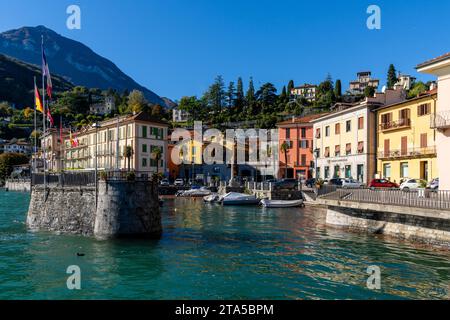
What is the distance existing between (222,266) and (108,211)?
369 inches

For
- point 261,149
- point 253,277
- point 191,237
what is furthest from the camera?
point 261,149

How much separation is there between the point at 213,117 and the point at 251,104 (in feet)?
46.5

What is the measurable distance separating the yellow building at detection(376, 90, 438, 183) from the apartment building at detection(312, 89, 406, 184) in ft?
4.23

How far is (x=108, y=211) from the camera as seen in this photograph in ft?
84.4

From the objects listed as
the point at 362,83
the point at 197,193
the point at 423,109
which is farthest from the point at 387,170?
the point at 362,83

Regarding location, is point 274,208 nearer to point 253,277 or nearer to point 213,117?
point 253,277

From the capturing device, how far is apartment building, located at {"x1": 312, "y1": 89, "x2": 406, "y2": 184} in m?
57.5

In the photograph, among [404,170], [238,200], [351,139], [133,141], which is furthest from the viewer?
[133,141]

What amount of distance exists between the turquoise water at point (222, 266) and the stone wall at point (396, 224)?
1.12 metres

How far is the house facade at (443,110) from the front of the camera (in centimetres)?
2734

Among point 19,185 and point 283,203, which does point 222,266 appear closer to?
point 283,203

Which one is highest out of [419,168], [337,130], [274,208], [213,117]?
[213,117]
